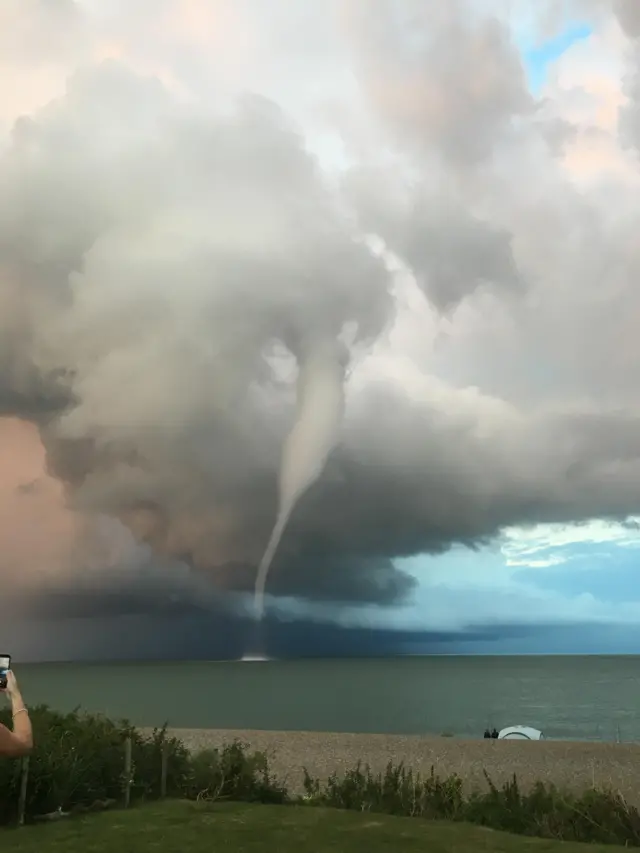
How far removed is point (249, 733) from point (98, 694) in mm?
54258

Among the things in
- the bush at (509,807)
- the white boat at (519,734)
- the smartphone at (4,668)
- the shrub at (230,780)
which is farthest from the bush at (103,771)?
the white boat at (519,734)

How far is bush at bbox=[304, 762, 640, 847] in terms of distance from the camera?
1231 cm

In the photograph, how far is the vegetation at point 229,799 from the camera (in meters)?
11.3

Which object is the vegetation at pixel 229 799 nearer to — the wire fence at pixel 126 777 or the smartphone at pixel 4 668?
the wire fence at pixel 126 777

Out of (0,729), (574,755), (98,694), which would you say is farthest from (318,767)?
(98,694)

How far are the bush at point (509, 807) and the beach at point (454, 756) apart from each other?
1053 cm

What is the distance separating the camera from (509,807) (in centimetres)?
1319

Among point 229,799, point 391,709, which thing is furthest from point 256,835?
point 391,709

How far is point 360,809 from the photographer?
1371cm

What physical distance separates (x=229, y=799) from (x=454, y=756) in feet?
82.3

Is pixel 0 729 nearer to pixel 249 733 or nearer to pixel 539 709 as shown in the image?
pixel 249 733

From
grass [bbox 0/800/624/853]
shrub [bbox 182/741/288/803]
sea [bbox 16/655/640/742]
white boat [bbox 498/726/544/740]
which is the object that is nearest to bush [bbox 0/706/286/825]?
shrub [bbox 182/741/288/803]

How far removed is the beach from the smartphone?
21794mm

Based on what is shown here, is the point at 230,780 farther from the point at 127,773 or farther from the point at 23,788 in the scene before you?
the point at 23,788
